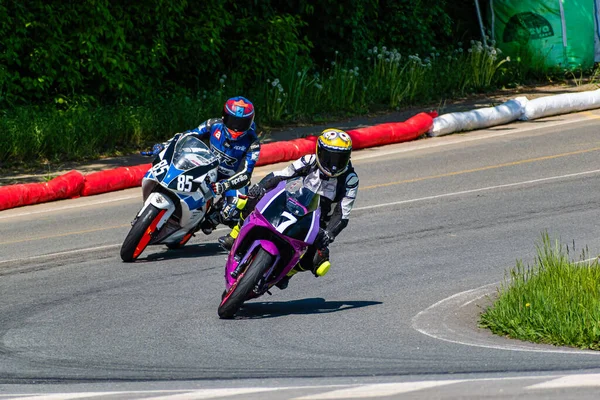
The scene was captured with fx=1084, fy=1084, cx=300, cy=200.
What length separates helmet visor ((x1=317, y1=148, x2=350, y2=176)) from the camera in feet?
32.0

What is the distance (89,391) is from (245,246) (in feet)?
9.24

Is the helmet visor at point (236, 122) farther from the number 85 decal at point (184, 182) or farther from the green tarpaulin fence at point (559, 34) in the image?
the green tarpaulin fence at point (559, 34)

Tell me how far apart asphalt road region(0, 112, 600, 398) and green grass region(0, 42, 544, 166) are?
2.82 metres

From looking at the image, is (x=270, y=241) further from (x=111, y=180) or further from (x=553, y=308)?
(x=111, y=180)

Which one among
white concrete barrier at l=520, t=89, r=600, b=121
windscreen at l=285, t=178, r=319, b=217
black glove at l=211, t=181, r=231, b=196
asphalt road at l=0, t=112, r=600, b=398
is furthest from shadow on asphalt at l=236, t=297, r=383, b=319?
white concrete barrier at l=520, t=89, r=600, b=121

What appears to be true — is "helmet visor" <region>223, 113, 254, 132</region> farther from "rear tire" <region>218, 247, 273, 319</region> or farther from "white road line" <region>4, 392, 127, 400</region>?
"white road line" <region>4, 392, 127, 400</region>

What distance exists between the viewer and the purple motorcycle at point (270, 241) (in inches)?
362

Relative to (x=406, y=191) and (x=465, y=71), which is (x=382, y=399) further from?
(x=465, y=71)

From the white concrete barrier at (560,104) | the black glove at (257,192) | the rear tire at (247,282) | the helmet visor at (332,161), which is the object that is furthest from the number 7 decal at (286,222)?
the white concrete barrier at (560,104)

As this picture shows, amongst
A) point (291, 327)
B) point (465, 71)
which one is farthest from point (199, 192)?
Answer: point (465, 71)

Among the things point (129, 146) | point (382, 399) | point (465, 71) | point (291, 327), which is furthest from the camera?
point (465, 71)

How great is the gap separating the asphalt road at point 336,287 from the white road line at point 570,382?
0.53 metres

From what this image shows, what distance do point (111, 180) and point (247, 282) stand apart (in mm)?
8108

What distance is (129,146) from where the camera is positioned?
1972 cm
